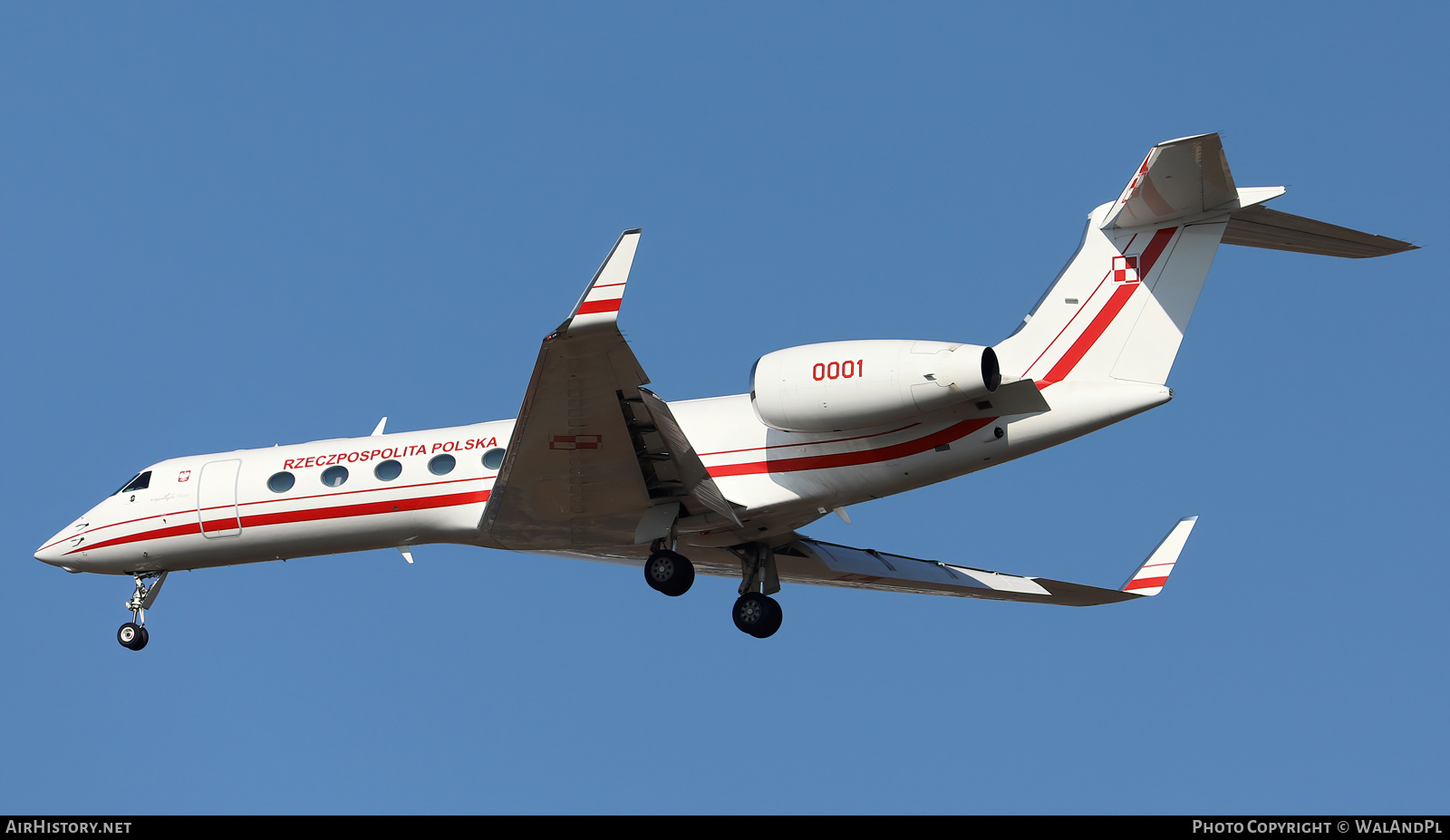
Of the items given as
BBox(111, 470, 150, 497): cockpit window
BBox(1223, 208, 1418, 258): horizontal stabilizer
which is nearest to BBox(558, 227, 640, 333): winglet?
BBox(1223, 208, 1418, 258): horizontal stabilizer

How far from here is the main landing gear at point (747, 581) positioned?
17.2 metres

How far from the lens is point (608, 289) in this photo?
46.2ft

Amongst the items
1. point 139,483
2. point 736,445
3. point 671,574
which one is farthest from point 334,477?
point 736,445

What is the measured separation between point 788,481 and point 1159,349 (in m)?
4.38

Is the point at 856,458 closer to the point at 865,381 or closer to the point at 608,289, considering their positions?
the point at 865,381

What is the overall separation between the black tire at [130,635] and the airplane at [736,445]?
0.03 metres

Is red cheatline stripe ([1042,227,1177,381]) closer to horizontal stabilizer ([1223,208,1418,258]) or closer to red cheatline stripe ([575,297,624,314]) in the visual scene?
horizontal stabilizer ([1223,208,1418,258])

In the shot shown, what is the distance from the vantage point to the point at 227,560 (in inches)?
800

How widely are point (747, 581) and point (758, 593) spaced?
0.95 feet

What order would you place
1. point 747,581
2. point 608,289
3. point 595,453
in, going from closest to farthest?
point 608,289
point 595,453
point 747,581

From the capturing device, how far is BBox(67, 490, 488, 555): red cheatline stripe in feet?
61.8
